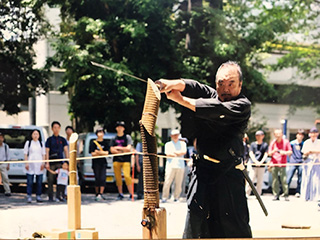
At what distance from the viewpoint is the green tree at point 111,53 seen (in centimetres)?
1106

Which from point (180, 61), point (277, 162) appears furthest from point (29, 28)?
point (277, 162)

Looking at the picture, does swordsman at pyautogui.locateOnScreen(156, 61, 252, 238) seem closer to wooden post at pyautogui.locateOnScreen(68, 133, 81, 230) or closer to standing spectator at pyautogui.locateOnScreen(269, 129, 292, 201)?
wooden post at pyautogui.locateOnScreen(68, 133, 81, 230)

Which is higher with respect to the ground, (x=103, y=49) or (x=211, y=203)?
(x=103, y=49)

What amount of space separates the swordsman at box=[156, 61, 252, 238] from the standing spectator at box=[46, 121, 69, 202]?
6017 mm

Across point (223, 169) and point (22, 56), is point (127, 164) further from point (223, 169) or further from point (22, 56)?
point (223, 169)

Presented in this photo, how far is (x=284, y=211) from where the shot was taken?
339 inches

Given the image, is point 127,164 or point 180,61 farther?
point 180,61

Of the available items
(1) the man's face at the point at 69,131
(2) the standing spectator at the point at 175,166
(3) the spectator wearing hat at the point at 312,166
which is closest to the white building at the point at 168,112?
(1) the man's face at the point at 69,131

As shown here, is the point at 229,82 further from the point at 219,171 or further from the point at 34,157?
the point at 34,157

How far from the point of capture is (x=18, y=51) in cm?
1062

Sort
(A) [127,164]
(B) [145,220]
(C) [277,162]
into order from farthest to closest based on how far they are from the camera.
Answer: (C) [277,162] → (A) [127,164] → (B) [145,220]

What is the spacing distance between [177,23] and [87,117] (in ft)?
9.24

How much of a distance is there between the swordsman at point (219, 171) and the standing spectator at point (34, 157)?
5853mm

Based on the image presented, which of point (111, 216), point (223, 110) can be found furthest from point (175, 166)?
point (223, 110)
